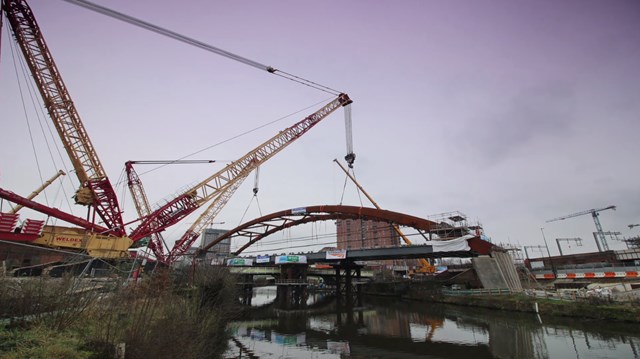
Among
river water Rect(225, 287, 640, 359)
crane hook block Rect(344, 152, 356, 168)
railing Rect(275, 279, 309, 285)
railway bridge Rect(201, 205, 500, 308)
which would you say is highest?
crane hook block Rect(344, 152, 356, 168)

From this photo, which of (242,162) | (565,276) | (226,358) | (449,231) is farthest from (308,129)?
(565,276)

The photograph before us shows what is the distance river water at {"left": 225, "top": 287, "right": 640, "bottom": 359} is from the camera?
18.3 meters

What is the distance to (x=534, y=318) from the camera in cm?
2803

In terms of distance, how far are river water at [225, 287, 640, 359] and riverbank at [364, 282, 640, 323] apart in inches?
37.0

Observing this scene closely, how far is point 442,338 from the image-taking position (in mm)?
22469

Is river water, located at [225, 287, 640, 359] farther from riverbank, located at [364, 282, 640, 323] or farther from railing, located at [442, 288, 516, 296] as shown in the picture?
railing, located at [442, 288, 516, 296]

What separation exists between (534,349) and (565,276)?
42.6 m

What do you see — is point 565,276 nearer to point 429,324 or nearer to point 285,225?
point 429,324

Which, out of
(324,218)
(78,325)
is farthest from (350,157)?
(78,325)

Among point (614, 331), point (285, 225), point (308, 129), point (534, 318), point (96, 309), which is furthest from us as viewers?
point (285, 225)

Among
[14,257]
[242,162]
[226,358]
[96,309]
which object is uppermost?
[242,162]

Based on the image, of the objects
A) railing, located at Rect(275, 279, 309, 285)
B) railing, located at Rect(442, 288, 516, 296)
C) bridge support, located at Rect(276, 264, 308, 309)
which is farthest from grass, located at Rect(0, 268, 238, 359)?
railing, located at Rect(442, 288, 516, 296)

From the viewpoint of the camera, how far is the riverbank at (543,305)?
2397cm

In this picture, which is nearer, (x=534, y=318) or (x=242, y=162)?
(x=534, y=318)
